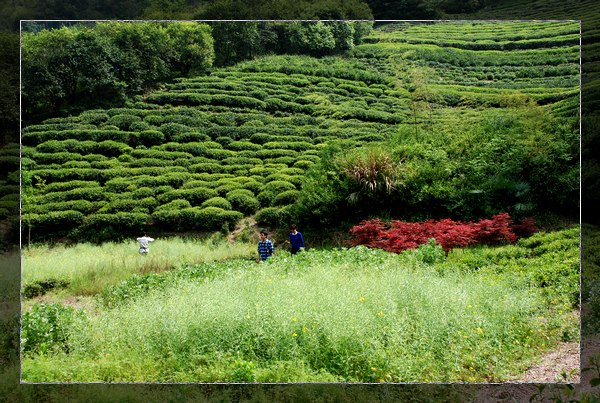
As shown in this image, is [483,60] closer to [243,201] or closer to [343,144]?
[343,144]

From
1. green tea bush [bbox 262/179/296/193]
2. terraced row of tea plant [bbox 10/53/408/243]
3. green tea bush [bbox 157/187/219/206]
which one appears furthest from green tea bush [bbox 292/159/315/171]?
green tea bush [bbox 157/187/219/206]

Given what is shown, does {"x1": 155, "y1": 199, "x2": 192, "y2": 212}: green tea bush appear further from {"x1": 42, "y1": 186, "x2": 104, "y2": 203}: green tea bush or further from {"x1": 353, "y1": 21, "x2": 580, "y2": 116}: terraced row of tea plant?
{"x1": 353, "y1": 21, "x2": 580, "y2": 116}: terraced row of tea plant

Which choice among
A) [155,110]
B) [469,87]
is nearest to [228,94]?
[155,110]

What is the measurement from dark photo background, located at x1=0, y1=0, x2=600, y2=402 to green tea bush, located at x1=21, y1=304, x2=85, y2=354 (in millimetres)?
423

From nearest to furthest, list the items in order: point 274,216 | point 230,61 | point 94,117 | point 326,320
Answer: point 326,320, point 274,216, point 94,117, point 230,61

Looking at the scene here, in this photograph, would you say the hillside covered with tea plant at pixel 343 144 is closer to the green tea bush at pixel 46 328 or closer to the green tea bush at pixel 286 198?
the green tea bush at pixel 286 198

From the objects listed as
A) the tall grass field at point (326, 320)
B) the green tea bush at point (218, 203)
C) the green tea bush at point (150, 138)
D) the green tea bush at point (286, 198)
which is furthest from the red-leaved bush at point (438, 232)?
the green tea bush at point (150, 138)

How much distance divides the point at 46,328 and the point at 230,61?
3673 millimetres

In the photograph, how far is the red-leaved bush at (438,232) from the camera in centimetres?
706

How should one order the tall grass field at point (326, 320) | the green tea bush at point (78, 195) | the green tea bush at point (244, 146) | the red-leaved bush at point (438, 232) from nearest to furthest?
the tall grass field at point (326, 320)
the red-leaved bush at point (438, 232)
the green tea bush at point (78, 195)
the green tea bush at point (244, 146)

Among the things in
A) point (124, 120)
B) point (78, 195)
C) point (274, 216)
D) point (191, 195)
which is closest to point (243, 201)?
point (274, 216)

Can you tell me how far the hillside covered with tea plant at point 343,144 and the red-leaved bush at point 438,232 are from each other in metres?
0.12

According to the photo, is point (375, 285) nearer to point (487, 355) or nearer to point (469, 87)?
point (487, 355)

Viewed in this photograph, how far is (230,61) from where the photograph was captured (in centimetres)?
786
